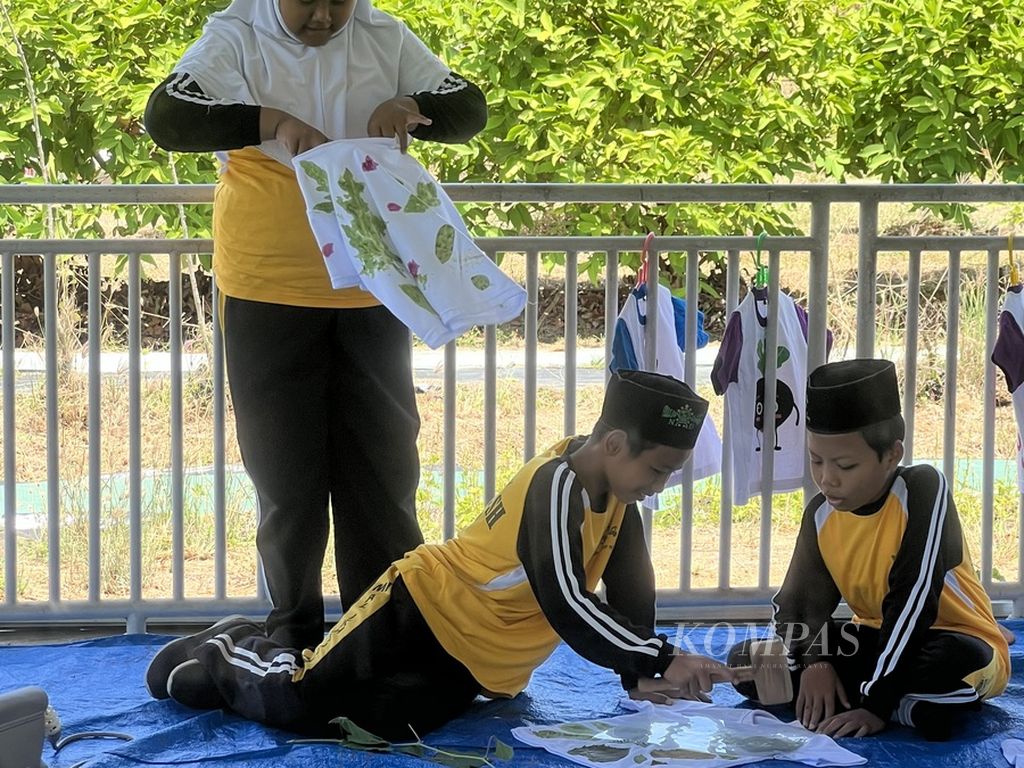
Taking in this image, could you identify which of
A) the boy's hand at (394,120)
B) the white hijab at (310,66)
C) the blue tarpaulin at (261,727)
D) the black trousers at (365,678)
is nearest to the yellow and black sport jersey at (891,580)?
the blue tarpaulin at (261,727)

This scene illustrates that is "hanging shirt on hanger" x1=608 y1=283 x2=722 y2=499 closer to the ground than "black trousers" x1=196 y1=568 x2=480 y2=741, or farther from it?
farther from it

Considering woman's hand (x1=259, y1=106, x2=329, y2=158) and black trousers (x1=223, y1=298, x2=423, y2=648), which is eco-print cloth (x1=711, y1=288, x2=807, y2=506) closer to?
black trousers (x1=223, y1=298, x2=423, y2=648)

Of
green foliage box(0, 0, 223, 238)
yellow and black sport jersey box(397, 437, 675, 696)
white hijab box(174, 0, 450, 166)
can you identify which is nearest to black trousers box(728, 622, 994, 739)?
yellow and black sport jersey box(397, 437, 675, 696)

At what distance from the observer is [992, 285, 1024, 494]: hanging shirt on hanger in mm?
3125

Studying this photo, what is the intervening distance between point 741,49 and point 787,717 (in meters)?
4.98

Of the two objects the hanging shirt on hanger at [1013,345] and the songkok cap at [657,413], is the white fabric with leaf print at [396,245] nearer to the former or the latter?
the songkok cap at [657,413]

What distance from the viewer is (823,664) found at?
103 inches

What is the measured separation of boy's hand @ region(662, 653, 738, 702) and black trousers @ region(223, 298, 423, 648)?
0.72 metres

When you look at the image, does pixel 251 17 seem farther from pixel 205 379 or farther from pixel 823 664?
pixel 205 379

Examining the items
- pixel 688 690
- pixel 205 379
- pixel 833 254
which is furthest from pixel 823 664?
pixel 833 254

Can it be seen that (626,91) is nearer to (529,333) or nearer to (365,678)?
(529,333)

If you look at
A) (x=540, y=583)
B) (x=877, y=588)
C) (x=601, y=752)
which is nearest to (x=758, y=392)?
(x=877, y=588)

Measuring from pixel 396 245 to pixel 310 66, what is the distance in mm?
390

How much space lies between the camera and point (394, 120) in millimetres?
2666
